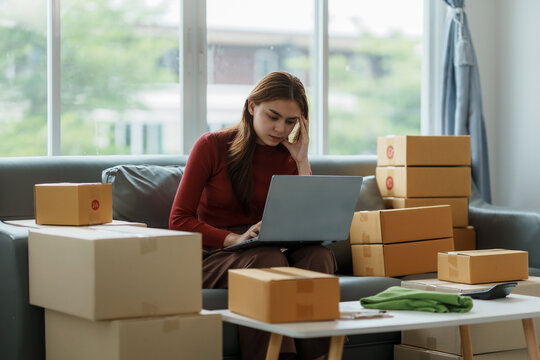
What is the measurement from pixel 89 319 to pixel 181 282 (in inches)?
9.8

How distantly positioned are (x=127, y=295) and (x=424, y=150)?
184 centimetres

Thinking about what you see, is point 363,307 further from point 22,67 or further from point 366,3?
point 366,3

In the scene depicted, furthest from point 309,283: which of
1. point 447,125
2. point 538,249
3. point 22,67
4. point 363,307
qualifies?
point 447,125

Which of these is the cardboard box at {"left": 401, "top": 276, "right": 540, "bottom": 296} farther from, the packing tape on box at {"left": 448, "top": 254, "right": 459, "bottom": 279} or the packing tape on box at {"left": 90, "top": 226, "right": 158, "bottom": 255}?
the packing tape on box at {"left": 90, "top": 226, "right": 158, "bottom": 255}

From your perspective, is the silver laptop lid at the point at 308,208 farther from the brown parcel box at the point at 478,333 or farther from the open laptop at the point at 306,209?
the brown parcel box at the point at 478,333

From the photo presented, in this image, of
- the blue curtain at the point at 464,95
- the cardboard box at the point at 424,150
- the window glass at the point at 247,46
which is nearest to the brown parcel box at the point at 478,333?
the cardboard box at the point at 424,150

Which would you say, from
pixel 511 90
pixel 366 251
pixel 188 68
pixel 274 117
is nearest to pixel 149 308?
pixel 274 117

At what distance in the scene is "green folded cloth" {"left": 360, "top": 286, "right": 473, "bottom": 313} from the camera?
6.70 feet

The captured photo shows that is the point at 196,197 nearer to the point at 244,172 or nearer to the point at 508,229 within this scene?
the point at 244,172

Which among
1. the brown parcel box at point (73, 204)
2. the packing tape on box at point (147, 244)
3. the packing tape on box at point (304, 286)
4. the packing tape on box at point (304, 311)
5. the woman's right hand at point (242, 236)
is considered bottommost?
the packing tape on box at point (304, 311)

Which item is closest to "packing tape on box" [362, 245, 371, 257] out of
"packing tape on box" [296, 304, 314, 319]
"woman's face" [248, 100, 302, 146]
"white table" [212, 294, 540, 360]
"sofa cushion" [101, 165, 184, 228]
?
"woman's face" [248, 100, 302, 146]

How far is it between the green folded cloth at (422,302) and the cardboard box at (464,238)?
147 cm

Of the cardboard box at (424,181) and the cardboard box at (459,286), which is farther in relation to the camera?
the cardboard box at (424,181)

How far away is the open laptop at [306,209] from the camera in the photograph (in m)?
2.33
